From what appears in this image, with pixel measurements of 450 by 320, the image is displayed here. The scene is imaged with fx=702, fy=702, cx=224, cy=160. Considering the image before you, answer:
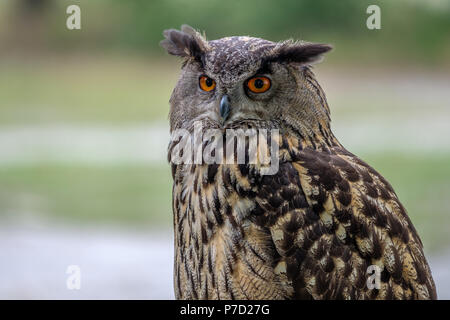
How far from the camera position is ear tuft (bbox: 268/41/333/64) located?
255 centimetres

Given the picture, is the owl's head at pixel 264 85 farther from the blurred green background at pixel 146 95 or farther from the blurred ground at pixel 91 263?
the blurred green background at pixel 146 95

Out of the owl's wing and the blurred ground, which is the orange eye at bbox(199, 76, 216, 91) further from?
the blurred ground

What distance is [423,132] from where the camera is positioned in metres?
10.4

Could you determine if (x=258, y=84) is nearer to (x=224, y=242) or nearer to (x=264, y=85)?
(x=264, y=85)

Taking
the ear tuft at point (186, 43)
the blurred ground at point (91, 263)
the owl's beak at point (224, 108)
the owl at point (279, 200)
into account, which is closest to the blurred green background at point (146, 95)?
the blurred ground at point (91, 263)

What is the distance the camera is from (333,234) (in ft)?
7.97

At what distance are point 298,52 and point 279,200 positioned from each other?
0.55 m

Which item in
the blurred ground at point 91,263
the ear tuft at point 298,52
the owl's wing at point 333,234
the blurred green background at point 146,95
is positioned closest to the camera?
the owl's wing at point 333,234

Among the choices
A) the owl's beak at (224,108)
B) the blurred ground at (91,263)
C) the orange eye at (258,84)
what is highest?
the orange eye at (258,84)

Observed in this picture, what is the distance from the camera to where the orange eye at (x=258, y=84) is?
2574 mm
